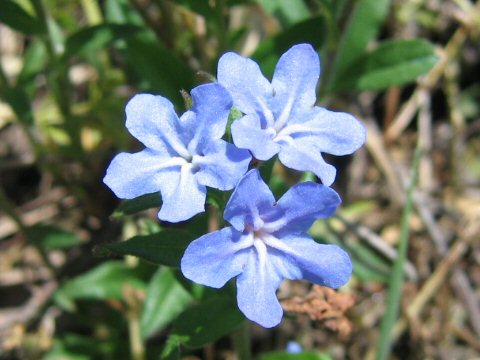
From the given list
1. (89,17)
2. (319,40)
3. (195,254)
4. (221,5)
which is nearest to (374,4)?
(319,40)

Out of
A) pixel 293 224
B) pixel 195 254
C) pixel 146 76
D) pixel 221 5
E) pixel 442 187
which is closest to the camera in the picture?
pixel 195 254

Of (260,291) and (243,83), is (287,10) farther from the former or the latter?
(260,291)

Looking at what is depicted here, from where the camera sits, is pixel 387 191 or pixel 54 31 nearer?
pixel 54 31

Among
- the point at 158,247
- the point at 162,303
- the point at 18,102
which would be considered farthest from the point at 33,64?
the point at 158,247

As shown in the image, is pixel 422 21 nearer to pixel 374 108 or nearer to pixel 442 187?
pixel 374 108

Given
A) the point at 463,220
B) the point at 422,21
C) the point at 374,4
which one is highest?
the point at 374,4

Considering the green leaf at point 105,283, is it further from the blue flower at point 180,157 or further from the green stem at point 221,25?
the blue flower at point 180,157
